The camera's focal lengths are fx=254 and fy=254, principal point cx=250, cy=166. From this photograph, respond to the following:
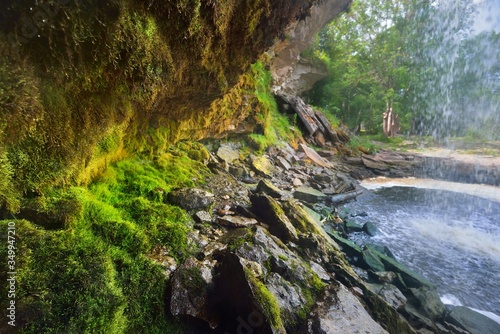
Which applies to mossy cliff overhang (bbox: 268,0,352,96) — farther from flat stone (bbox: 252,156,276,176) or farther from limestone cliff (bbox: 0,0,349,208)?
flat stone (bbox: 252,156,276,176)

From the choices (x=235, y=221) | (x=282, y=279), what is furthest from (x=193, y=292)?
(x=235, y=221)

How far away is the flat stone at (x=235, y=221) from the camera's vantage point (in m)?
3.58

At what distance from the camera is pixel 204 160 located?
583 centimetres

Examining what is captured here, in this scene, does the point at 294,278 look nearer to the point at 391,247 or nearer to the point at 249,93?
the point at 391,247

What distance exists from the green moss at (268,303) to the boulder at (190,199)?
1493mm

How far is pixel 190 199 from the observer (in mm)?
3697

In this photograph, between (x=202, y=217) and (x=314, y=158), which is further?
(x=314, y=158)

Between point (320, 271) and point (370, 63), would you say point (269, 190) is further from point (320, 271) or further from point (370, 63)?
point (370, 63)

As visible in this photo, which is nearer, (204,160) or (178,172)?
(178,172)

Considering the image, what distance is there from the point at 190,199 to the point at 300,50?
951 cm

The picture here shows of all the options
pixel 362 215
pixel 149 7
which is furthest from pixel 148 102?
pixel 362 215

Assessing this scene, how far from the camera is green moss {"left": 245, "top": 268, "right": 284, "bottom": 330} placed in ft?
7.06

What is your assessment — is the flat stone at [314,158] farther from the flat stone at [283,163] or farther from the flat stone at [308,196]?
the flat stone at [308,196]

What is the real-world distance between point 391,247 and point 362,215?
5.02ft
